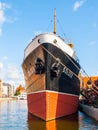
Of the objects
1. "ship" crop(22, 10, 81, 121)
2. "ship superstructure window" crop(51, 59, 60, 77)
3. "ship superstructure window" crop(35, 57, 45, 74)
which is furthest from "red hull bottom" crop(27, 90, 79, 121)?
"ship superstructure window" crop(35, 57, 45, 74)

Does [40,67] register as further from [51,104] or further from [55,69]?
[51,104]

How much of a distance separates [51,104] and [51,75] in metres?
2.43

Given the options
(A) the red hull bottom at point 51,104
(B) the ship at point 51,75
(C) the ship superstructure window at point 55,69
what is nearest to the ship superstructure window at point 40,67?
(B) the ship at point 51,75

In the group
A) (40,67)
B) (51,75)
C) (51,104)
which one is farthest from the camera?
(51,75)

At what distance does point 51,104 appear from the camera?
78.6 ft

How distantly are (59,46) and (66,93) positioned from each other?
4277 millimetres

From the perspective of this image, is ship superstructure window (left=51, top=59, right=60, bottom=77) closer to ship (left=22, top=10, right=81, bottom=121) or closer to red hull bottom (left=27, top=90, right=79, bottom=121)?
ship (left=22, top=10, right=81, bottom=121)

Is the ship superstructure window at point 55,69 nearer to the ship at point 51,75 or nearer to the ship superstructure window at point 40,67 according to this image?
the ship at point 51,75

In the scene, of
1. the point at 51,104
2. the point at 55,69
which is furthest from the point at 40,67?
the point at 51,104

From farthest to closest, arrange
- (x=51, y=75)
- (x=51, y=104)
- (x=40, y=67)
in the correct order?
(x=51, y=75) < (x=40, y=67) < (x=51, y=104)

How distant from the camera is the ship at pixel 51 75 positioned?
2419 centimetres

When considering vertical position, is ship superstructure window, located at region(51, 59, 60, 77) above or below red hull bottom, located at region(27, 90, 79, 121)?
above

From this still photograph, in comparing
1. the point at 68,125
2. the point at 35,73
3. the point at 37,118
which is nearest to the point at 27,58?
the point at 35,73

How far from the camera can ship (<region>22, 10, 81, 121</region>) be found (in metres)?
24.2
